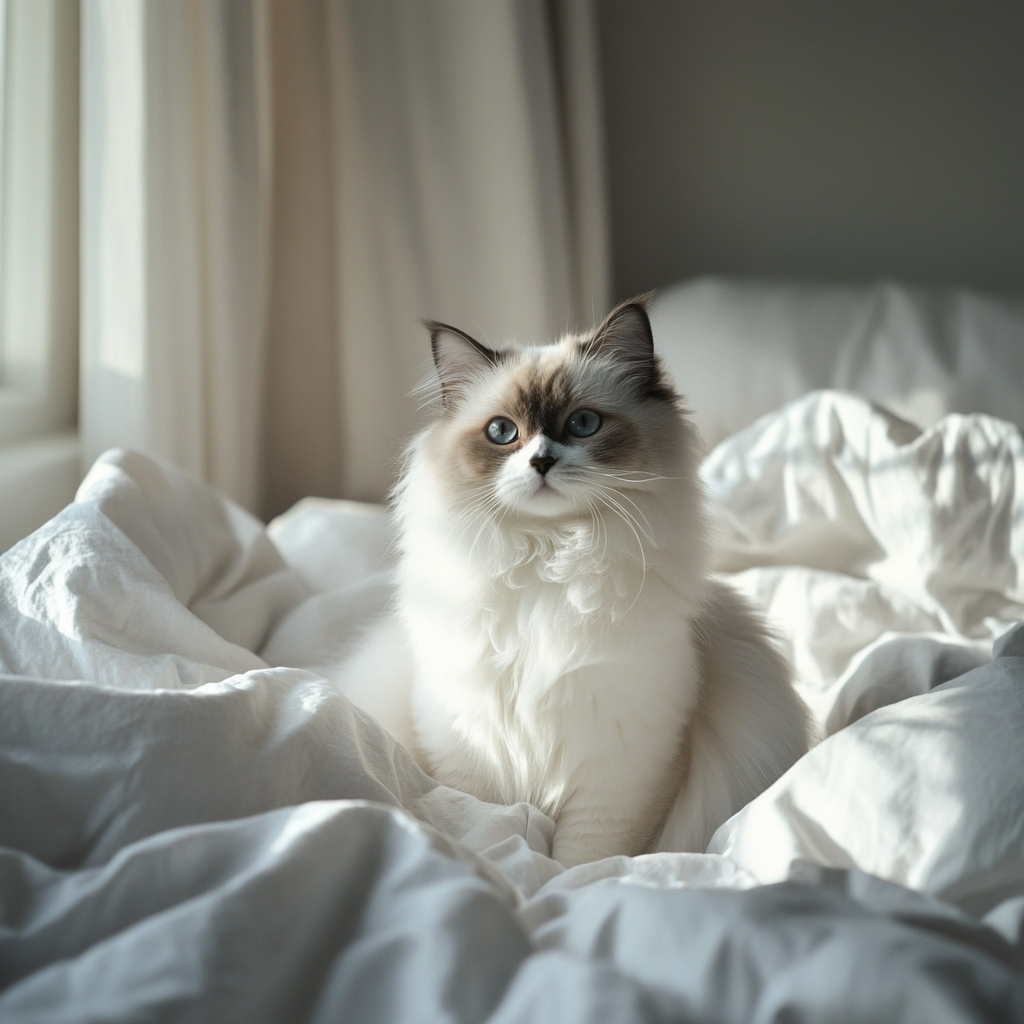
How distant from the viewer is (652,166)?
290 centimetres

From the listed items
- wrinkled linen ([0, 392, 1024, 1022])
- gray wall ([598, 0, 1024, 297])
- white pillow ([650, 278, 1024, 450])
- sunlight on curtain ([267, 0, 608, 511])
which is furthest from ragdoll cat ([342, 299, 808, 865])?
gray wall ([598, 0, 1024, 297])

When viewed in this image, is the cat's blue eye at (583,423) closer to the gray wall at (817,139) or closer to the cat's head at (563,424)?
the cat's head at (563,424)

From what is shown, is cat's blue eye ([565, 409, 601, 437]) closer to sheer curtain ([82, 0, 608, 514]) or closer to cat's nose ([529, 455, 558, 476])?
cat's nose ([529, 455, 558, 476])

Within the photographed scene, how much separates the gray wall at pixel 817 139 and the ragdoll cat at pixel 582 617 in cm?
161

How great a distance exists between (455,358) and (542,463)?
0.98ft

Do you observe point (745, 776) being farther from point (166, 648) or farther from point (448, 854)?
point (166, 648)

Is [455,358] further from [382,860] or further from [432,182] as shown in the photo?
[432,182]

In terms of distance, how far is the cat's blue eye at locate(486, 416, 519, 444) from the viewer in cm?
121

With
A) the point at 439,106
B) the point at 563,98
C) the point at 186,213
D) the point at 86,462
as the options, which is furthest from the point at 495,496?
the point at 563,98

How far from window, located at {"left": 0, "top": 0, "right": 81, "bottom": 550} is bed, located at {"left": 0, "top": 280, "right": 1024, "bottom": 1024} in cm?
61

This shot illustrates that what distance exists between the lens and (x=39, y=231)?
6.68ft

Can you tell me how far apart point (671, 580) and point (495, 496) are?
10.3 inches

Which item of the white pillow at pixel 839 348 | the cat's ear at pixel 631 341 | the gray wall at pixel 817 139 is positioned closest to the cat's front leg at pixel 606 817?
the cat's ear at pixel 631 341

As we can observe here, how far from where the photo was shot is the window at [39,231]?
1970 mm
